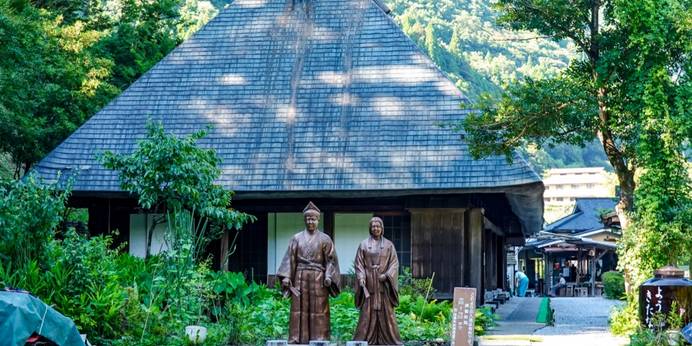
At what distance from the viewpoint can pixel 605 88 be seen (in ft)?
55.0

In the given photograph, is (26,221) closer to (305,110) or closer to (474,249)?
(305,110)

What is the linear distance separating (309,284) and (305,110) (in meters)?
9.18

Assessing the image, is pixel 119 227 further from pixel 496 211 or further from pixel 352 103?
pixel 496 211

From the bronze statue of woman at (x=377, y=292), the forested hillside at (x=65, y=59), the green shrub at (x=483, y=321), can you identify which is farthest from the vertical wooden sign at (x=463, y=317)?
the forested hillside at (x=65, y=59)

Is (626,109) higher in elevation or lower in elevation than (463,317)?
higher

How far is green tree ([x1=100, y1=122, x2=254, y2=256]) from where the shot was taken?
675 inches

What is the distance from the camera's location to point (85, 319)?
12.9 metres

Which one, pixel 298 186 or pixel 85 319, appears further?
pixel 298 186

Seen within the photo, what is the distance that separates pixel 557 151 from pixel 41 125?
248 ft

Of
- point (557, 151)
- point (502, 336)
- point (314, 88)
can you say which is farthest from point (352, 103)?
point (557, 151)

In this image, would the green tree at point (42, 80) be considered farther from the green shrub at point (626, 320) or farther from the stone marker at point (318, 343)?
the green shrub at point (626, 320)

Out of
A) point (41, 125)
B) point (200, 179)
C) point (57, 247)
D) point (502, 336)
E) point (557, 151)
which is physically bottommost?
point (502, 336)

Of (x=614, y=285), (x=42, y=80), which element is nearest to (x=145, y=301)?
(x=42, y=80)

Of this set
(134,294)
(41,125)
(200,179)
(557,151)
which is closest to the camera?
(134,294)
